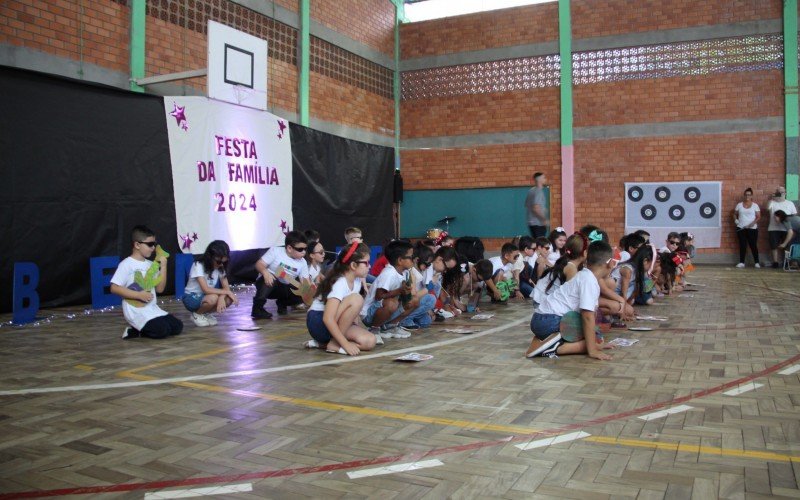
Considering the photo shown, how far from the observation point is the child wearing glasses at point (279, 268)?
714 cm

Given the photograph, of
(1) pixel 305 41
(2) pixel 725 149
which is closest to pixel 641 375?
(1) pixel 305 41

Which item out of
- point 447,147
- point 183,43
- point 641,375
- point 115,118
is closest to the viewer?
point 641,375

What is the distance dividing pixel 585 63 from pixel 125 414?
45.2ft

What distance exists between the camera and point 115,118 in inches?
339

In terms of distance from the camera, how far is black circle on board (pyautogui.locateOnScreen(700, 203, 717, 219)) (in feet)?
45.7

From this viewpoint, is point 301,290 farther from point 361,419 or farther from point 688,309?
point 688,309

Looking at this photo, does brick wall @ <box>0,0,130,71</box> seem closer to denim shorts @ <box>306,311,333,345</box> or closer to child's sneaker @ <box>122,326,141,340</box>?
child's sneaker @ <box>122,326,141,340</box>

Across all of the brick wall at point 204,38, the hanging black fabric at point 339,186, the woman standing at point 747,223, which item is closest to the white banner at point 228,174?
the hanging black fabric at point 339,186

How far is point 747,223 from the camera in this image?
523 inches

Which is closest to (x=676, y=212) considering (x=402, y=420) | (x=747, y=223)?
(x=747, y=223)

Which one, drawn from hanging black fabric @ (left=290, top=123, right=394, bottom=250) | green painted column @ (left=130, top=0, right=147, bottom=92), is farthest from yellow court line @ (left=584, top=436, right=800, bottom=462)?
hanging black fabric @ (left=290, top=123, right=394, bottom=250)

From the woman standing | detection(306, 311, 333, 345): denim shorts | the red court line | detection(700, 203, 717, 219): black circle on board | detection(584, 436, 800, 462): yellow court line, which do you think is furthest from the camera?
detection(700, 203, 717, 219): black circle on board

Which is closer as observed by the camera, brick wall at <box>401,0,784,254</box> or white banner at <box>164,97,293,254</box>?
white banner at <box>164,97,293,254</box>

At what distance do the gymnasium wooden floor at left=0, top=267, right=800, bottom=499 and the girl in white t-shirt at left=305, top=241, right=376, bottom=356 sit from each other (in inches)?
7.5
